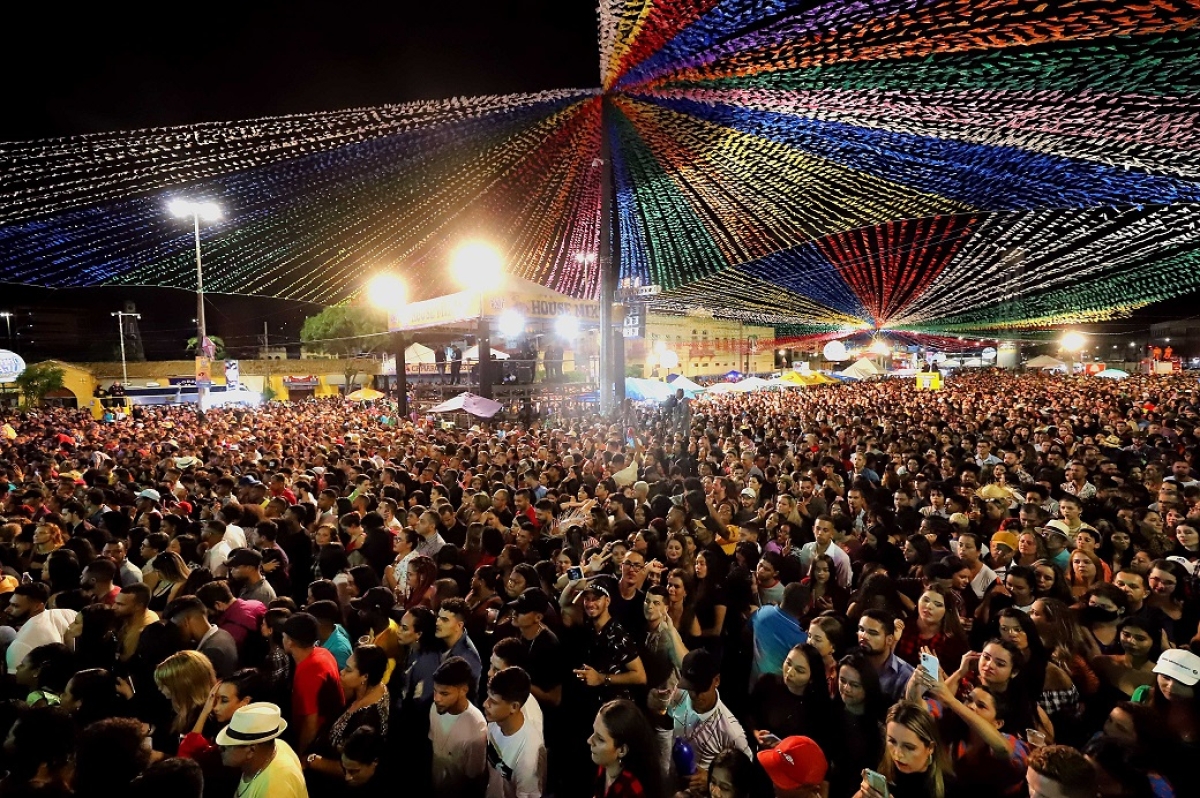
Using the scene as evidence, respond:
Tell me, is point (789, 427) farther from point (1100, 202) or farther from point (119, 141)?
point (119, 141)

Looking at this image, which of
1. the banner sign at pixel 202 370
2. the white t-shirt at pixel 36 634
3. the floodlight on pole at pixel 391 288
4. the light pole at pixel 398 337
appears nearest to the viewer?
the white t-shirt at pixel 36 634

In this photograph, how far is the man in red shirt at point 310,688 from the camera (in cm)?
313

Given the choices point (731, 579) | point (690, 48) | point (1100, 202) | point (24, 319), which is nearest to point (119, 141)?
point (690, 48)

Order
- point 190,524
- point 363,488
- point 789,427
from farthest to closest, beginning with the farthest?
point 789,427, point 363,488, point 190,524

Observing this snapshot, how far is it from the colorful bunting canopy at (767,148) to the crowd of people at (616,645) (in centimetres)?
412

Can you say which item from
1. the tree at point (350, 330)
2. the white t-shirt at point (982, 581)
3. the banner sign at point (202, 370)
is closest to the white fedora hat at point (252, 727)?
the white t-shirt at point (982, 581)

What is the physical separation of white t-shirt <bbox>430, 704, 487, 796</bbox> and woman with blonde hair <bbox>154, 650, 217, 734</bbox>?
1250mm

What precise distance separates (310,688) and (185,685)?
612 mm

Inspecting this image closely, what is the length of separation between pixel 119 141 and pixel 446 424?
42.4 feet

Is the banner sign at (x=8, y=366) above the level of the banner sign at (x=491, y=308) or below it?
below

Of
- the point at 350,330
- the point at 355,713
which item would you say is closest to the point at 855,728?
the point at 355,713

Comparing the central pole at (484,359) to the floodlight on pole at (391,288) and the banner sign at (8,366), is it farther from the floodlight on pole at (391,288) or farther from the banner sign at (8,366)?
the banner sign at (8,366)

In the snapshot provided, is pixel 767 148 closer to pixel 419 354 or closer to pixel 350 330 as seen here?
pixel 419 354

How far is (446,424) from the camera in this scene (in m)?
19.0
